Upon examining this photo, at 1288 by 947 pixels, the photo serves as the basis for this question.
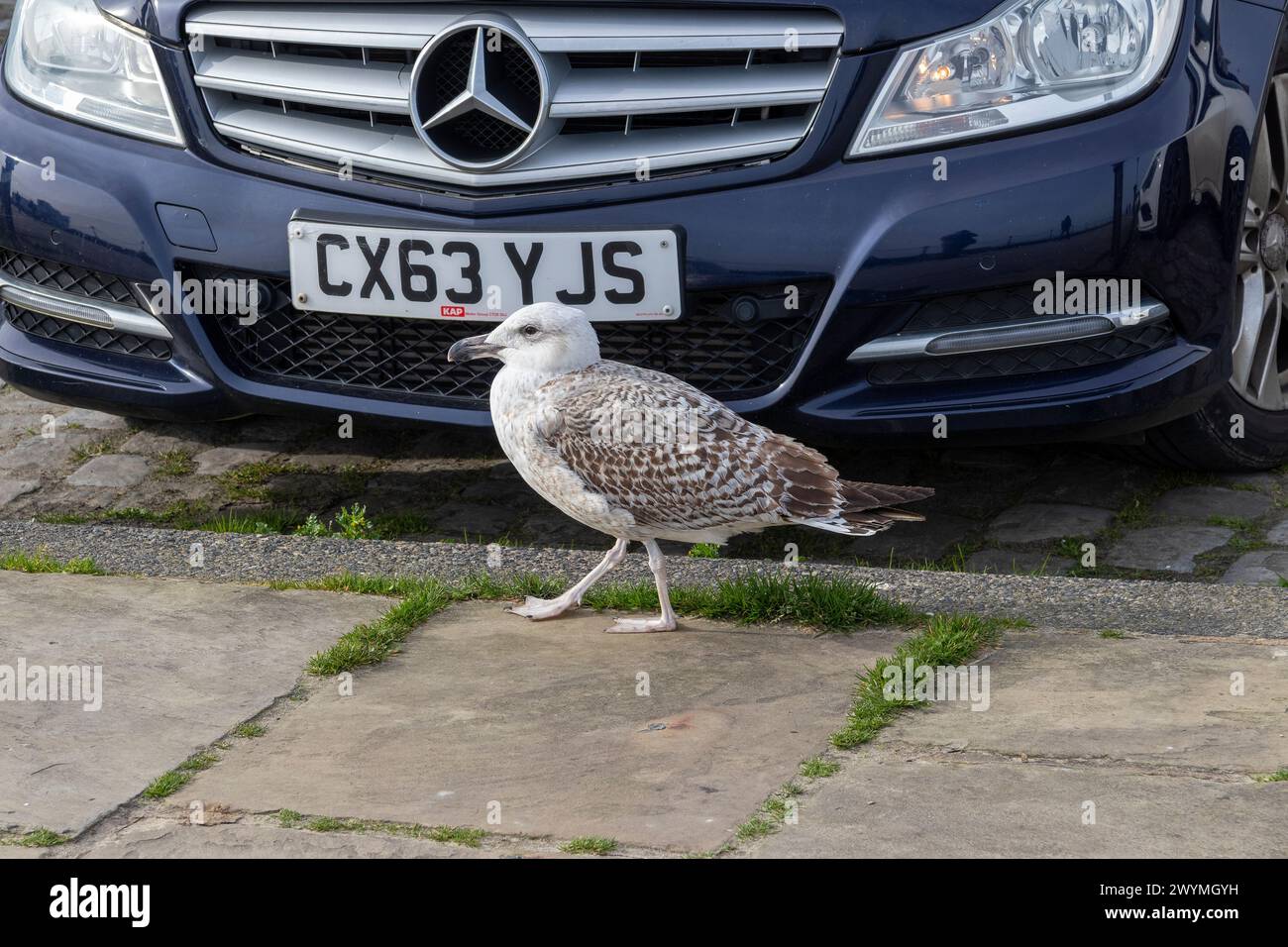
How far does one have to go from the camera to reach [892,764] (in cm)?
286

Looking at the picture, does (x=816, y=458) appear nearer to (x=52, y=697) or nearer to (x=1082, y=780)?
(x=1082, y=780)

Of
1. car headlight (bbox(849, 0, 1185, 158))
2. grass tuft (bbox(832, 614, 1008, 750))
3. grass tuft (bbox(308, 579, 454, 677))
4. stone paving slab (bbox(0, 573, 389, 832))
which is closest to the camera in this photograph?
stone paving slab (bbox(0, 573, 389, 832))

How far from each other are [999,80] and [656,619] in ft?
4.74

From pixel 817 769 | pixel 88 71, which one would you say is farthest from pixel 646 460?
pixel 88 71

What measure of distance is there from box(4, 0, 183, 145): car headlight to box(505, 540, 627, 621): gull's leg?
4.96 feet

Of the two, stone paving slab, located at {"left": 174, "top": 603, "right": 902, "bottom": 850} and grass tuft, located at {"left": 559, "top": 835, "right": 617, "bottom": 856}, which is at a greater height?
stone paving slab, located at {"left": 174, "top": 603, "right": 902, "bottom": 850}

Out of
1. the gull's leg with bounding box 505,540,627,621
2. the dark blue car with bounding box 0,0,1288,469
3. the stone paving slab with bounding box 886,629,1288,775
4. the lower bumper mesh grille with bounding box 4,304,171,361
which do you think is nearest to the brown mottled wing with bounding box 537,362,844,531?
the gull's leg with bounding box 505,540,627,621

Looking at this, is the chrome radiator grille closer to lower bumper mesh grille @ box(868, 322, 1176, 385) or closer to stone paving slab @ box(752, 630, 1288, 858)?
lower bumper mesh grille @ box(868, 322, 1176, 385)

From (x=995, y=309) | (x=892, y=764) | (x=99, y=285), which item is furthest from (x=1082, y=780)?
(x=99, y=285)

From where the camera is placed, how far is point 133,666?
11.0 ft

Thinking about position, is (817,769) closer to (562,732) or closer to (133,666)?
(562,732)

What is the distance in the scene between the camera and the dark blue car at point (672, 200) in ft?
12.5

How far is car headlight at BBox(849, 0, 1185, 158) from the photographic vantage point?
3.81 meters

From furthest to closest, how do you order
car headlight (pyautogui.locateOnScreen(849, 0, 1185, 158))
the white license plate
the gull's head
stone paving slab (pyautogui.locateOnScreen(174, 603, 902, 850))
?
1. the white license plate
2. car headlight (pyautogui.locateOnScreen(849, 0, 1185, 158))
3. the gull's head
4. stone paving slab (pyautogui.locateOnScreen(174, 603, 902, 850))
